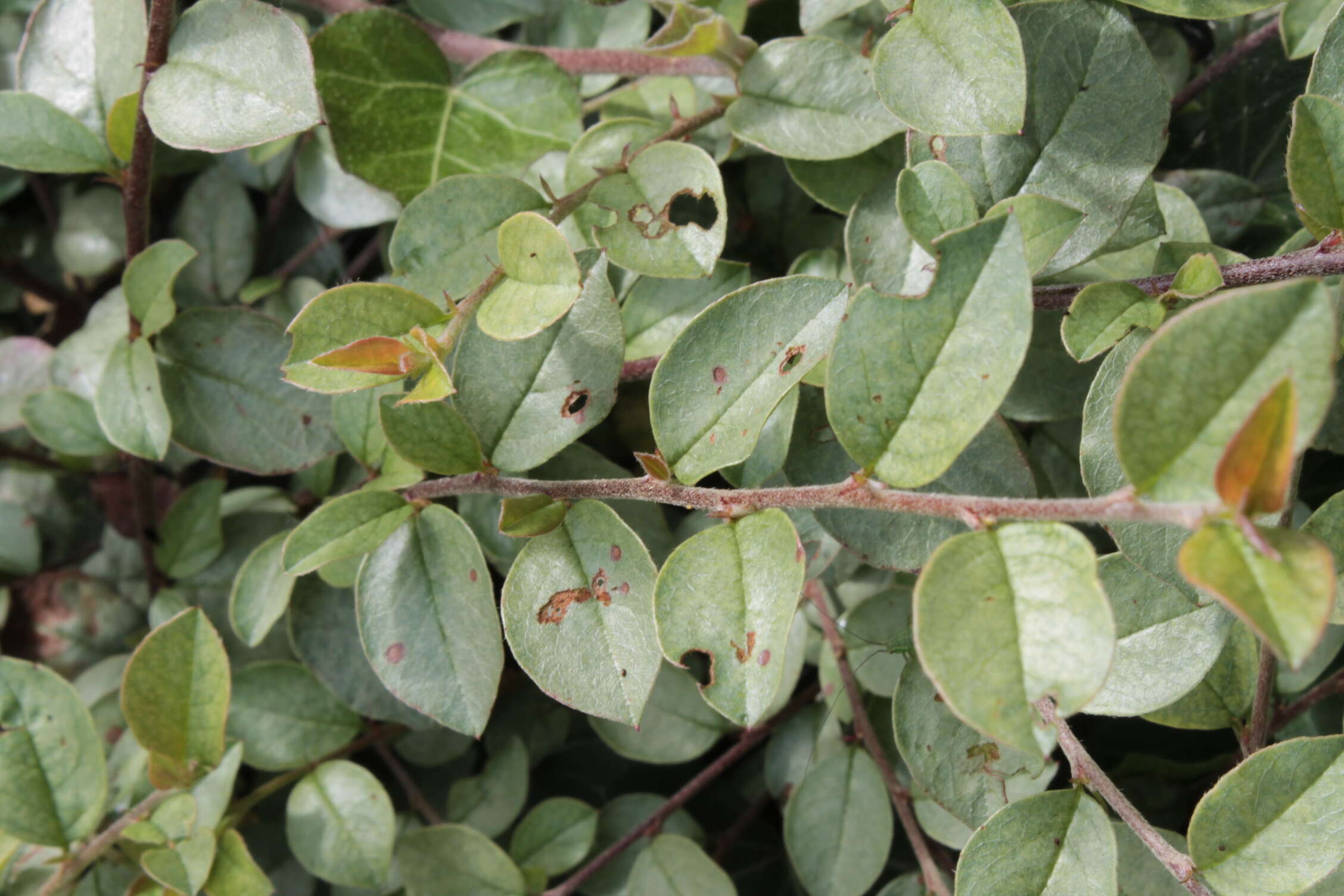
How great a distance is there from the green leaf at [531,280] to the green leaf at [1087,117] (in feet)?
0.97

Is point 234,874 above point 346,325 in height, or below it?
below

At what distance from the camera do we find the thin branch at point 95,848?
3.00 ft

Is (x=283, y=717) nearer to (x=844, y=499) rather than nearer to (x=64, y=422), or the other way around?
(x=64, y=422)

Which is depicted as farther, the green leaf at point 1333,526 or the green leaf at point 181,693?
the green leaf at point 181,693

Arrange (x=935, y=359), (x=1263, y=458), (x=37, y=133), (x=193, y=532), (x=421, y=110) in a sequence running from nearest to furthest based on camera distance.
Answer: (x=1263, y=458) → (x=935, y=359) → (x=37, y=133) → (x=421, y=110) → (x=193, y=532)

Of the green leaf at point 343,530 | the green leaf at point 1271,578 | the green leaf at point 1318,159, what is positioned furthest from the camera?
the green leaf at point 343,530

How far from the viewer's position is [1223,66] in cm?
96

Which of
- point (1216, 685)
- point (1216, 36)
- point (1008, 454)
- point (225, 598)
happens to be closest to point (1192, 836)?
point (1216, 685)

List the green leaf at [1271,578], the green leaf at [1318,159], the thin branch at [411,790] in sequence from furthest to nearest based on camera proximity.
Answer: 1. the thin branch at [411,790]
2. the green leaf at [1318,159]
3. the green leaf at [1271,578]

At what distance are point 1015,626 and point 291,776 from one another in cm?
84

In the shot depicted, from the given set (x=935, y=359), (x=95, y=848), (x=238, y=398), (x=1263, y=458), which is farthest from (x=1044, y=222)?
(x=95, y=848)

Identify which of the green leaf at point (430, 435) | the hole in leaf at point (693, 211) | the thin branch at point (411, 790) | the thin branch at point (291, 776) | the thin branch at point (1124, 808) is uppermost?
the hole in leaf at point (693, 211)

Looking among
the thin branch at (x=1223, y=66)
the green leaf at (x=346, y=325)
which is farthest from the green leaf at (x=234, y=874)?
the thin branch at (x=1223, y=66)

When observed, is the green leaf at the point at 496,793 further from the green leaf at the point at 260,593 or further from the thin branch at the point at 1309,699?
the thin branch at the point at 1309,699
